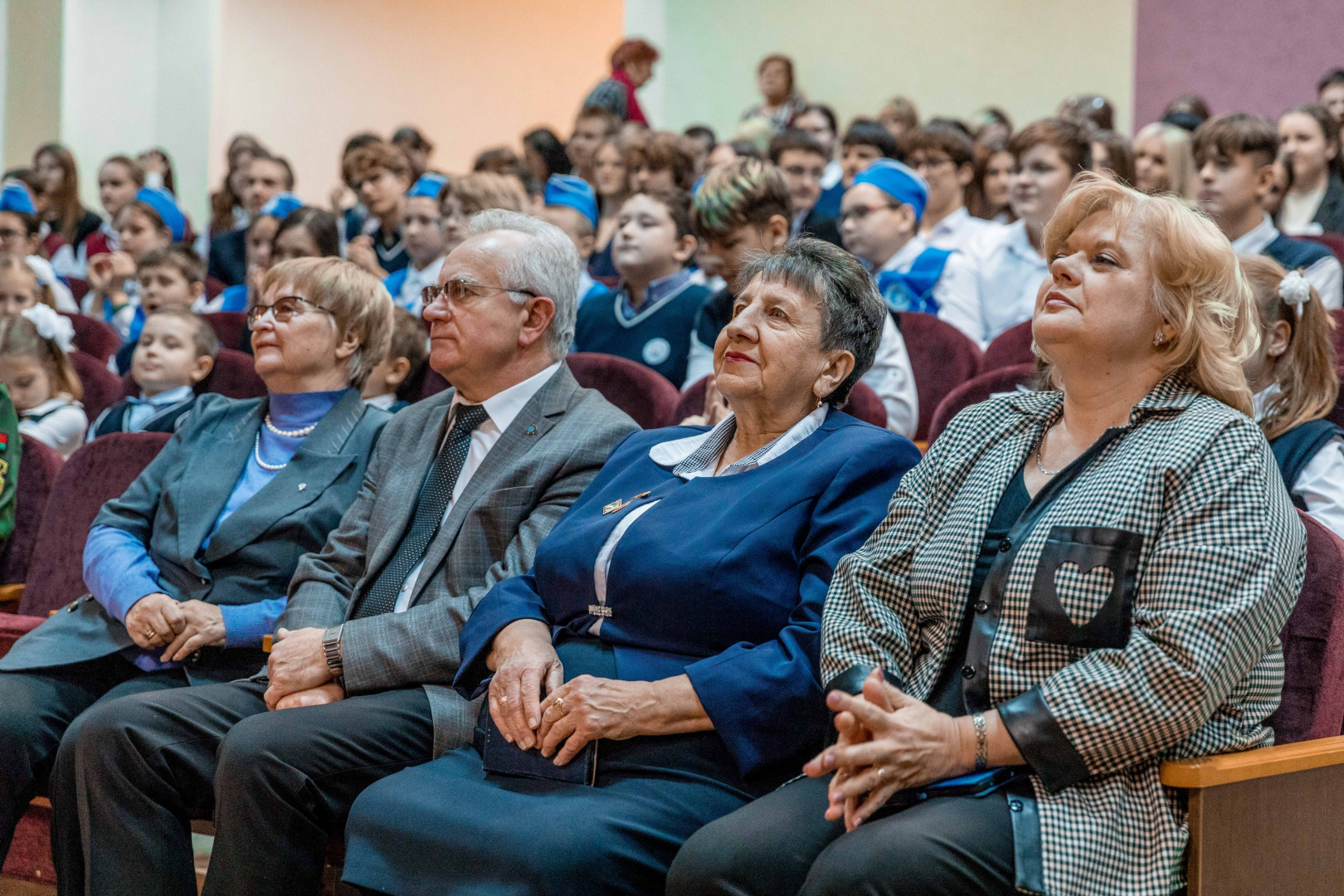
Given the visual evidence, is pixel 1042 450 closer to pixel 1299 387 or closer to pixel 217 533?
pixel 1299 387

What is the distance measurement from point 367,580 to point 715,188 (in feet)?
4.95

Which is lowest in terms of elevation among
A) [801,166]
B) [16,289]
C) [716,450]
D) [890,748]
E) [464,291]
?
[890,748]

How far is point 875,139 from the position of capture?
4918 millimetres

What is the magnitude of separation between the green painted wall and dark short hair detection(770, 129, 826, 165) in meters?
2.80

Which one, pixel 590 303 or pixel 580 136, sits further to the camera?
pixel 580 136

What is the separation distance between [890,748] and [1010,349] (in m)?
1.69

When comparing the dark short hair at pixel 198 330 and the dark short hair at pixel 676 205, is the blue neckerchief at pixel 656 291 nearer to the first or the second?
the dark short hair at pixel 676 205

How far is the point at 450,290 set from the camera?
87.8 inches

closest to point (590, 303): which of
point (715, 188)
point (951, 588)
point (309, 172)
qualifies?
point (715, 188)

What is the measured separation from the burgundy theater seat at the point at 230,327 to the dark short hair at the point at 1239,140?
9.35 ft

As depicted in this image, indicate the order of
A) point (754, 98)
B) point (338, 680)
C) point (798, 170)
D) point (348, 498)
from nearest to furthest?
1. point (338, 680)
2. point (348, 498)
3. point (798, 170)
4. point (754, 98)

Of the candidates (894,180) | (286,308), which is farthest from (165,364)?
(894,180)

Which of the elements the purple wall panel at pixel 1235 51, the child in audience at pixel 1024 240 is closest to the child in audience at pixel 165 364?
the child in audience at pixel 1024 240

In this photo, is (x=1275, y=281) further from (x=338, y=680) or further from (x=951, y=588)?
(x=338, y=680)
